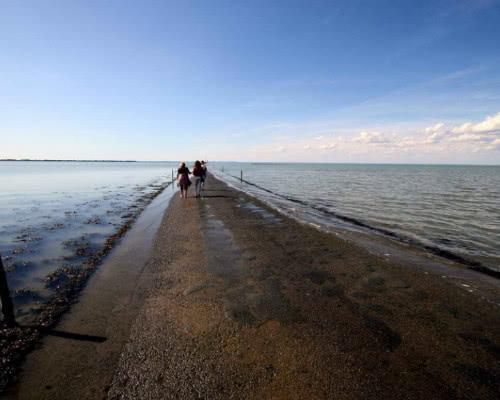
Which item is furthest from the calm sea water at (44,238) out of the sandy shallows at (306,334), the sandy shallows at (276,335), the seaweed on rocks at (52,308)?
the sandy shallows at (306,334)

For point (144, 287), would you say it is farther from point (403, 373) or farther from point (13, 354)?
point (403, 373)

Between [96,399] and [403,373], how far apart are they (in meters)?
4.08

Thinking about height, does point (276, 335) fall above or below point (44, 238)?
above

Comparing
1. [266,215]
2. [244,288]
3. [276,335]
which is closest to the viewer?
[276,335]

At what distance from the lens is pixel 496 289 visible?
643cm

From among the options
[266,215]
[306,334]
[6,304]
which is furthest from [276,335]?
[266,215]

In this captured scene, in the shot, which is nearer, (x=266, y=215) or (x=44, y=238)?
(x=44, y=238)

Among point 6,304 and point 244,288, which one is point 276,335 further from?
point 6,304

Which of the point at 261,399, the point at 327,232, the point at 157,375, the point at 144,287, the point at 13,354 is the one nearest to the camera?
the point at 261,399

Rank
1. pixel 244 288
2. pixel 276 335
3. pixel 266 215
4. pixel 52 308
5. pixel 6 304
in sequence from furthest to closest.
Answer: pixel 266 215, pixel 244 288, pixel 52 308, pixel 6 304, pixel 276 335

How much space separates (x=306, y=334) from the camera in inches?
173

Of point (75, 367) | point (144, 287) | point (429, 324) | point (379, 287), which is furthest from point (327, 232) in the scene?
point (75, 367)

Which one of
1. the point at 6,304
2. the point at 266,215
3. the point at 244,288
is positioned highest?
the point at 6,304

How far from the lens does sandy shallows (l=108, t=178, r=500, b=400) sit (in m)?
3.34
